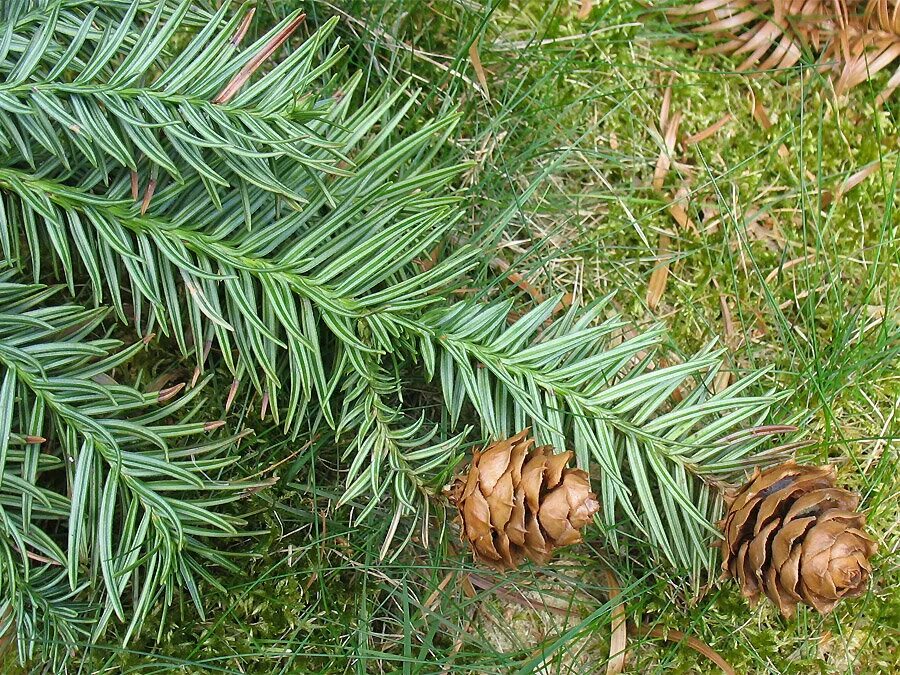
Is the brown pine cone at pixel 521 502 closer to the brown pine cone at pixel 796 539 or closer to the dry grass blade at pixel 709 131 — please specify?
the brown pine cone at pixel 796 539

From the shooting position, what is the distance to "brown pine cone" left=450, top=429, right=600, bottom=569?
3.67 ft

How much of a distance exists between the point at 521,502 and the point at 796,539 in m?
0.43

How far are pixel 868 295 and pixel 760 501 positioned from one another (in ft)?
2.01

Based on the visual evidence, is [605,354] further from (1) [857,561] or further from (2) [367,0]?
(2) [367,0]

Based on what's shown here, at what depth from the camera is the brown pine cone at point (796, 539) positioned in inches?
46.3

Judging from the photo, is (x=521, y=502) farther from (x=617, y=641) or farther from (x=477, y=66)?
(x=477, y=66)

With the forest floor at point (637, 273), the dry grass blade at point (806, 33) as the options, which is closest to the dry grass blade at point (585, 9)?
the forest floor at point (637, 273)

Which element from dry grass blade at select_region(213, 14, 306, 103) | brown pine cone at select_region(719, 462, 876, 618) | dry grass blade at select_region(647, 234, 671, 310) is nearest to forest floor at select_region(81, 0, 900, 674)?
dry grass blade at select_region(647, 234, 671, 310)

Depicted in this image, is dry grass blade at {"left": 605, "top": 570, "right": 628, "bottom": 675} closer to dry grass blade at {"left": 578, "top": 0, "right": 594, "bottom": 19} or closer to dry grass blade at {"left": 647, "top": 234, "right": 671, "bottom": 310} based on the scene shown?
dry grass blade at {"left": 647, "top": 234, "right": 671, "bottom": 310}

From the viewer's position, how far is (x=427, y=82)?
158 centimetres

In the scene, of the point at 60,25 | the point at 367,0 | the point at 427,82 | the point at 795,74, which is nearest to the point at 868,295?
the point at 795,74

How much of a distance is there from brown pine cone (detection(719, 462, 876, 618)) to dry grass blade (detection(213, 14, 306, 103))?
0.95m

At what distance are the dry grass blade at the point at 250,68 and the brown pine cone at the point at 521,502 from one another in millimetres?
626

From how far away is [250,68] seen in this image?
1.16m
